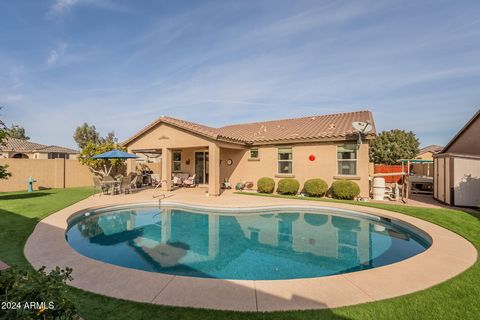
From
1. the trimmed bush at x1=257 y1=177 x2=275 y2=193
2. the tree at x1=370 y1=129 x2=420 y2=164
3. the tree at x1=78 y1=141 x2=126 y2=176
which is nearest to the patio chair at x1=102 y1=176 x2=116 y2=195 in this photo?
the tree at x1=78 y1=141 x2=126 y2=176

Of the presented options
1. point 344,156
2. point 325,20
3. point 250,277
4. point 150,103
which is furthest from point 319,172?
point 150,103

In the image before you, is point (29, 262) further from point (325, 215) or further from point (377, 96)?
point (377, 96)

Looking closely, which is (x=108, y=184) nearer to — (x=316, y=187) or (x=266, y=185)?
(x=266, y=185)

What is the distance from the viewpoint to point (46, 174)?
60.7 ft

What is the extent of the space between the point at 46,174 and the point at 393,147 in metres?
49.7

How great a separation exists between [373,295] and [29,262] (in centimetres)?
692

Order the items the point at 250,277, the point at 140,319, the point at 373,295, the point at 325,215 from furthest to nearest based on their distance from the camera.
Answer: the point at 325,215, the point at 250,277, the point at 373,295, the point at 140,319

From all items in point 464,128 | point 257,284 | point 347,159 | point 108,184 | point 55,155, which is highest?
point 464,128

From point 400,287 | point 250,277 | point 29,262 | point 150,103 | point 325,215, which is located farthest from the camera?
point 150,103

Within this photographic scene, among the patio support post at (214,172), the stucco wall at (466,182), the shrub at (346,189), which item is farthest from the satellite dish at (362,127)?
the patio support post at (214,172)

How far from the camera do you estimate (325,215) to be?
1168 centimetres

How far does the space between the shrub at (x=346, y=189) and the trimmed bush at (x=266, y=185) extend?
4.17 m

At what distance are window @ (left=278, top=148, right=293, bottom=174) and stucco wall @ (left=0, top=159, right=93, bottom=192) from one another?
1724cm

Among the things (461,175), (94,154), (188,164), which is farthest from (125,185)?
(461,175)
